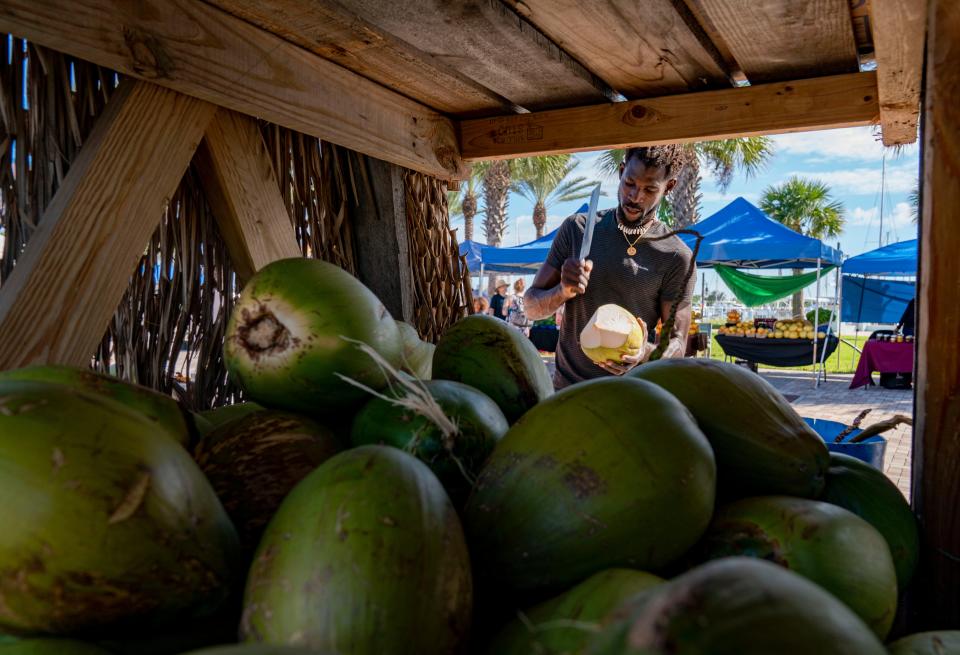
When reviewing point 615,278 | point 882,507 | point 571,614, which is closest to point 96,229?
point 571,614

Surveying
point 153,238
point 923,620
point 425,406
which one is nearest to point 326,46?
point 153,238

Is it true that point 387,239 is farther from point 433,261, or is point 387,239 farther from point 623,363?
point 623,363

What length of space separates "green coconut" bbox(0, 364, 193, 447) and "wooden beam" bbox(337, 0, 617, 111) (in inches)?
50.2

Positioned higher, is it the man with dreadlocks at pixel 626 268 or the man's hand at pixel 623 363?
the man with dreadlocks at pixel 626 268

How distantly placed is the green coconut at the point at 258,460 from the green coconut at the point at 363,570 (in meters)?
0.18

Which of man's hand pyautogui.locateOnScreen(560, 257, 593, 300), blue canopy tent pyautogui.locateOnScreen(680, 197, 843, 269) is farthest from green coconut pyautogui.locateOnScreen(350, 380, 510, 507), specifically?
blue canopy tent pyautogui.locateOnScreen(680, 197, 843, 269)

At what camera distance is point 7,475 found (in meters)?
0.72

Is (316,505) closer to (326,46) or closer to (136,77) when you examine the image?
(136,77)

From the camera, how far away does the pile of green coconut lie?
27.0 inches

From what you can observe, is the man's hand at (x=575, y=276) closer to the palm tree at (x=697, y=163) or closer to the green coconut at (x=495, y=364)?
the green coconut at (x=495, y=364)

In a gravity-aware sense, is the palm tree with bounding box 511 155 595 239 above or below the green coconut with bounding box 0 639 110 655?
above

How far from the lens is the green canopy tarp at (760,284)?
49.2ft

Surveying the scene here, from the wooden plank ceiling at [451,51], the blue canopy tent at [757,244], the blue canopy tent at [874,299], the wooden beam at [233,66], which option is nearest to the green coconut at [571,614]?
the wooden plank ceiling at [451,51]

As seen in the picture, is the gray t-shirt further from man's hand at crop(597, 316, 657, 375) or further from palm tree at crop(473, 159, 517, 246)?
palm tree at crop(473, 159, 517, 246)
